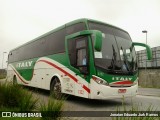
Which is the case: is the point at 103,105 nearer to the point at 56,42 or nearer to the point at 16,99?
the point at 16,99

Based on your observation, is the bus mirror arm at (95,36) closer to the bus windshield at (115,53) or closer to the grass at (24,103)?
the bus windshield at (115,53)

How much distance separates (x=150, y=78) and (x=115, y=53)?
31.3m

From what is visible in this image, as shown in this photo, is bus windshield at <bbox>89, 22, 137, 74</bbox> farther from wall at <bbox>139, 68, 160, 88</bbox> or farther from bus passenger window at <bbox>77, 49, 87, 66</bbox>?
wall at <bbox>139, 68, 160, 88</bbox>

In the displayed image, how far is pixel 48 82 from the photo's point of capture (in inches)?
485

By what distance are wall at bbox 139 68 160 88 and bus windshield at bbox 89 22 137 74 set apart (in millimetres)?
28612

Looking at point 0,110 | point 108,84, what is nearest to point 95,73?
point 108,84

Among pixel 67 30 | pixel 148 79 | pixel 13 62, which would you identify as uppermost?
pixel 67 30

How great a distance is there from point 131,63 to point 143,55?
36.2 metres

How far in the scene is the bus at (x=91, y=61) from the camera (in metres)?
8.86

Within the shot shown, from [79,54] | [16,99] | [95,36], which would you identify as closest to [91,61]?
[79,54]

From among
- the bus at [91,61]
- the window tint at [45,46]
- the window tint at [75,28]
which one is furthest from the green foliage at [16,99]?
the window tint at [45,46]

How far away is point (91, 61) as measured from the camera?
8.91m

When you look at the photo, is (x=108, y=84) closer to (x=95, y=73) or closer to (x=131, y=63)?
(x=95, y=73)

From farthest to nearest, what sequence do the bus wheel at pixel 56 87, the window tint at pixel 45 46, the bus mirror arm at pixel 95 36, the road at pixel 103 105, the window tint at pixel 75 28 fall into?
1. the window tint at pixel 45 46
2. the bus wheel at pixel 56 87
3. the window tint at pixel 75 28
4. the road at pixel 103 105
5. the bus mirror arm at pixel 95 36
